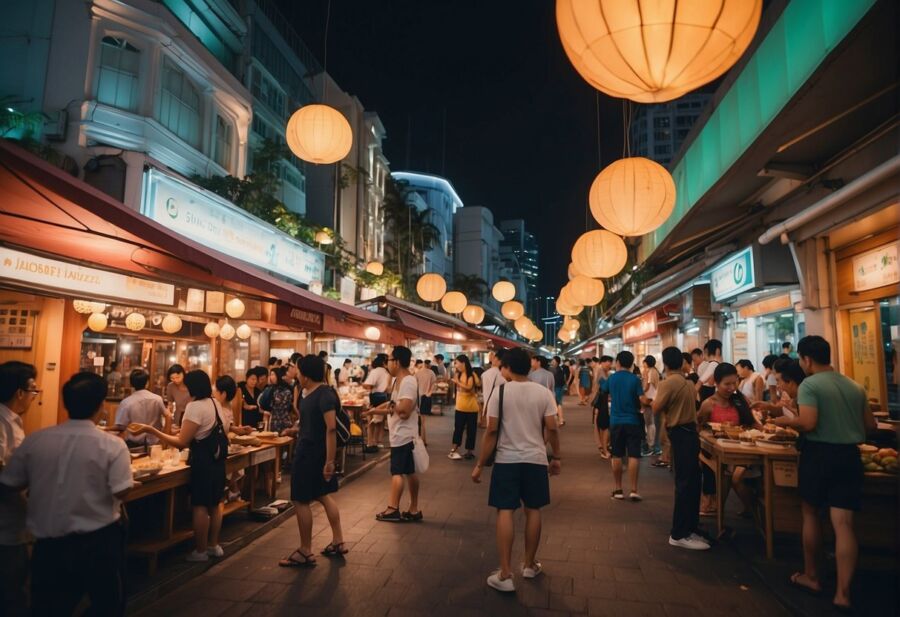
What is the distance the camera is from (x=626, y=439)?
7.80 meters

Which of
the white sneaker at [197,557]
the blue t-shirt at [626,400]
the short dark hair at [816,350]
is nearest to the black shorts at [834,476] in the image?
the short dark hair at [816,350]

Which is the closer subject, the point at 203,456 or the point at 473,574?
the point at 473,574

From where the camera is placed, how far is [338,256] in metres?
21.5

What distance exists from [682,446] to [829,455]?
1573 mm

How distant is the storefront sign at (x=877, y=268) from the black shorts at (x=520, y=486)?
5.64 m

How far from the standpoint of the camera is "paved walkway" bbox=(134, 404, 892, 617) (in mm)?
4254

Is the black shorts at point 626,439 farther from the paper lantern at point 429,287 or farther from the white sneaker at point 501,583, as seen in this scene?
the paper lantern at point 429,287

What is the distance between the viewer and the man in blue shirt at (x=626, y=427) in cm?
768

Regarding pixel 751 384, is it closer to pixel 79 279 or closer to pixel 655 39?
pixel 655 39

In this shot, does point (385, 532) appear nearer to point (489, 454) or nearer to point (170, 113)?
point (489, 454)

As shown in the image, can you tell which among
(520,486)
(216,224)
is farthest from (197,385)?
(216,224)

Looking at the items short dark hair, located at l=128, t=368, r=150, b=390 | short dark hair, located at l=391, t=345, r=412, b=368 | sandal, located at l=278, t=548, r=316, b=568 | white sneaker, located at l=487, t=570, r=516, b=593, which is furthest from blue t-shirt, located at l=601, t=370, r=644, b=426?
short dark hair, located at l=128, t=368, r=150, b=390

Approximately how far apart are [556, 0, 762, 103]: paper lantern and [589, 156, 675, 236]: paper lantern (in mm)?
2578

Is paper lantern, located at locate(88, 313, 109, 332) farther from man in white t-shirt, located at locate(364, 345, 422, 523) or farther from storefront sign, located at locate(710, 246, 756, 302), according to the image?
storefront sign, located at locate(710, 246, 756, 302)
